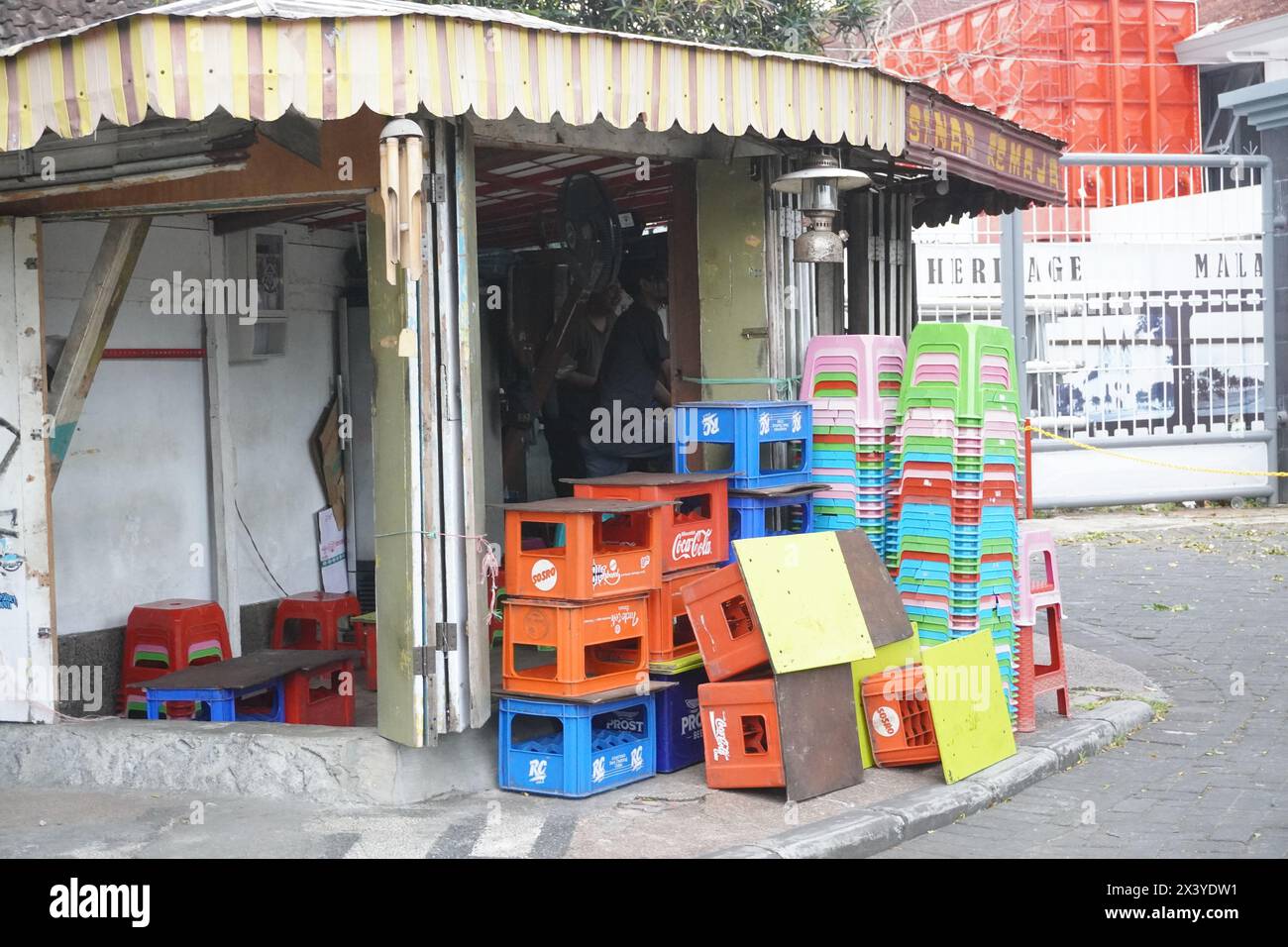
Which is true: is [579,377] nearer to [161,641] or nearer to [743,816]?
[161,641]

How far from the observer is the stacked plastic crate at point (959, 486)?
6816 mm

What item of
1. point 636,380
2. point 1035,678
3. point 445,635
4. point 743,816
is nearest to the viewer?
point 743,816

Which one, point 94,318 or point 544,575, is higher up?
point 94,318

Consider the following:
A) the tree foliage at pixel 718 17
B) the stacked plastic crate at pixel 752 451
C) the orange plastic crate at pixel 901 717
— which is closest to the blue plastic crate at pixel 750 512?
the stacked plastic crate at pixel 752 451

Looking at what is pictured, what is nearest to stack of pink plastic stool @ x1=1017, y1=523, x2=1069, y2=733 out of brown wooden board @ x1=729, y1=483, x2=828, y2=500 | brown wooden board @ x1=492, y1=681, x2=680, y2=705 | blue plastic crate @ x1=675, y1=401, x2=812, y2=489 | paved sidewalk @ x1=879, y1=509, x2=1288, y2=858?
paved sidewalk @ x1=879, y1=509, x2=1288, y2=858

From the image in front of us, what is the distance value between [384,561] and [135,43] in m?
2.28

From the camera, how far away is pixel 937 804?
5.95 metres

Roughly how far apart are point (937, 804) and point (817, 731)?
58 cm

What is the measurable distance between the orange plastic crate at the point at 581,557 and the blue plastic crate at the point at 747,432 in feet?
2.35

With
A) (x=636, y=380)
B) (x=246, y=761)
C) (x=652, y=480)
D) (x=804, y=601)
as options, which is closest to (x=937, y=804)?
(x=804, y=601)

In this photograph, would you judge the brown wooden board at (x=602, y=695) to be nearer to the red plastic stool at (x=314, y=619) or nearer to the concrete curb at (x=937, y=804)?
the concrete curb at (x=937, y=804)

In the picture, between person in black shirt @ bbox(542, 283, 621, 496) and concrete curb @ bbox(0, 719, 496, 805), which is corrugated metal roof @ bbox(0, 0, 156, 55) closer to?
person in black shirt @ bbox(542, 283, 621, 496)

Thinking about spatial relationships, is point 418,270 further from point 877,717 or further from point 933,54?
point 933,54
